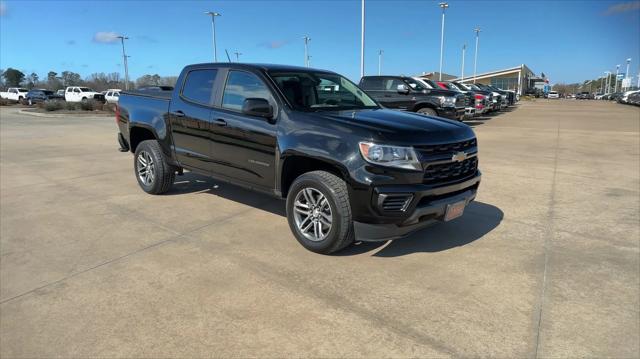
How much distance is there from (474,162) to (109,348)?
354 cm

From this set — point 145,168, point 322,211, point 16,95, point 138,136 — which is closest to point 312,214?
point 322,211

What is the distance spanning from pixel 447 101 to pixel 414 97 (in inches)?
40.4

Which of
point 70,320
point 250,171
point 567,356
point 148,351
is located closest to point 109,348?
point 148,351

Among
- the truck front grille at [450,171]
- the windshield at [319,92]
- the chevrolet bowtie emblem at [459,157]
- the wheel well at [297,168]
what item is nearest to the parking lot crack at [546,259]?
the truck front grille at [450,171]

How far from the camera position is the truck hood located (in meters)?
3.80

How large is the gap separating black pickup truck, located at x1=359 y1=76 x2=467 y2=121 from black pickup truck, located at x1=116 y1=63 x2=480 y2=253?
30.2ft

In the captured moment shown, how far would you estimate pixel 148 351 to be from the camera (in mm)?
2760

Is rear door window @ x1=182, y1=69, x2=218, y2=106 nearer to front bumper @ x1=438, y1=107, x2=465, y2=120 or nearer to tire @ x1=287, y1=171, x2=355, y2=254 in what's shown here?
tire @ x1=287, y1=171, x2=355, y2=254

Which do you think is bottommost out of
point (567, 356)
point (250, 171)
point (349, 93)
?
point (567, 356)

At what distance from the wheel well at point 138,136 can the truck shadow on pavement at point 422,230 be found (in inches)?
32.8

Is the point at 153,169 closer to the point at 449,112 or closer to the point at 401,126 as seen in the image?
the point at 401,126

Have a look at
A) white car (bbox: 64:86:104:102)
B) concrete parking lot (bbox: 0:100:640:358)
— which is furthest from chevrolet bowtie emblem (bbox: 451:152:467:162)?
white car (bbox: 64:86:104:102)

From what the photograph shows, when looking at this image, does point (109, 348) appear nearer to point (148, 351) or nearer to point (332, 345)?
point (148, 351)

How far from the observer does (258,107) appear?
173 inches
